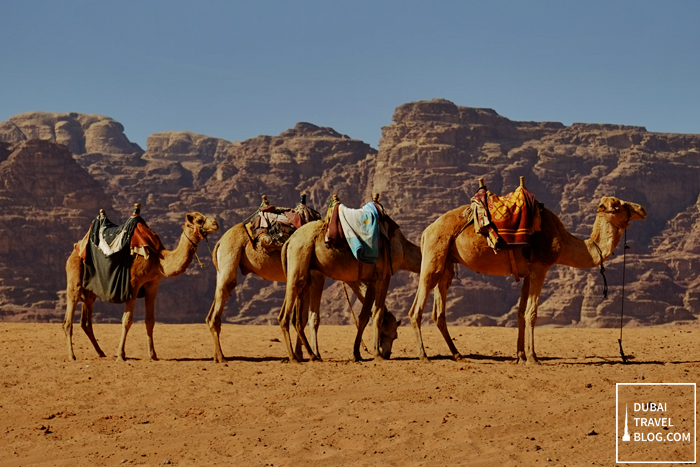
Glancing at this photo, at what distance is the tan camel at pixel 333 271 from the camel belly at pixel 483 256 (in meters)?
1.15

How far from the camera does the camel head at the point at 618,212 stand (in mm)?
15453

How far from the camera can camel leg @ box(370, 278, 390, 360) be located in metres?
15.3

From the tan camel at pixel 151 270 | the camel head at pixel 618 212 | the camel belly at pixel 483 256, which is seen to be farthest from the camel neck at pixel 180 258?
the camel head at pixel 618 212

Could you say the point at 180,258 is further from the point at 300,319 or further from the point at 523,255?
the point at 523,255

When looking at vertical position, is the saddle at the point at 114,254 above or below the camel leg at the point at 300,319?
above

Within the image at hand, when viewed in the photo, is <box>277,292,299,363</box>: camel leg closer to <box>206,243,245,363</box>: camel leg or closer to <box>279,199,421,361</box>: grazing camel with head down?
<box>279,199,421,361</box>: grazing camel with head down

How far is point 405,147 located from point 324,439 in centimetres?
14420

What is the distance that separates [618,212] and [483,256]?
2.45 meters

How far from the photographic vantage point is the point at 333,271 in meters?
15.2

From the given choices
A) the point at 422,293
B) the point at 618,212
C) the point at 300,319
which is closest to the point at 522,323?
the point at 422,293

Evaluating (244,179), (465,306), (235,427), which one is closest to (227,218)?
(244,179)

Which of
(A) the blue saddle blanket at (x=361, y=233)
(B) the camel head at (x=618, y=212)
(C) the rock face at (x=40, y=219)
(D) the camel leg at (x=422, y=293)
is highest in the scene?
(C) the rock face at (x=40, y=219)

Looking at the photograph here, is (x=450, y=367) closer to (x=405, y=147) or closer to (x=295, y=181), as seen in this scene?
(x=405, y=147)

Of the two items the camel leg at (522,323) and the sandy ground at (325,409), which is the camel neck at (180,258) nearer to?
the sandy ground at (325,409)
